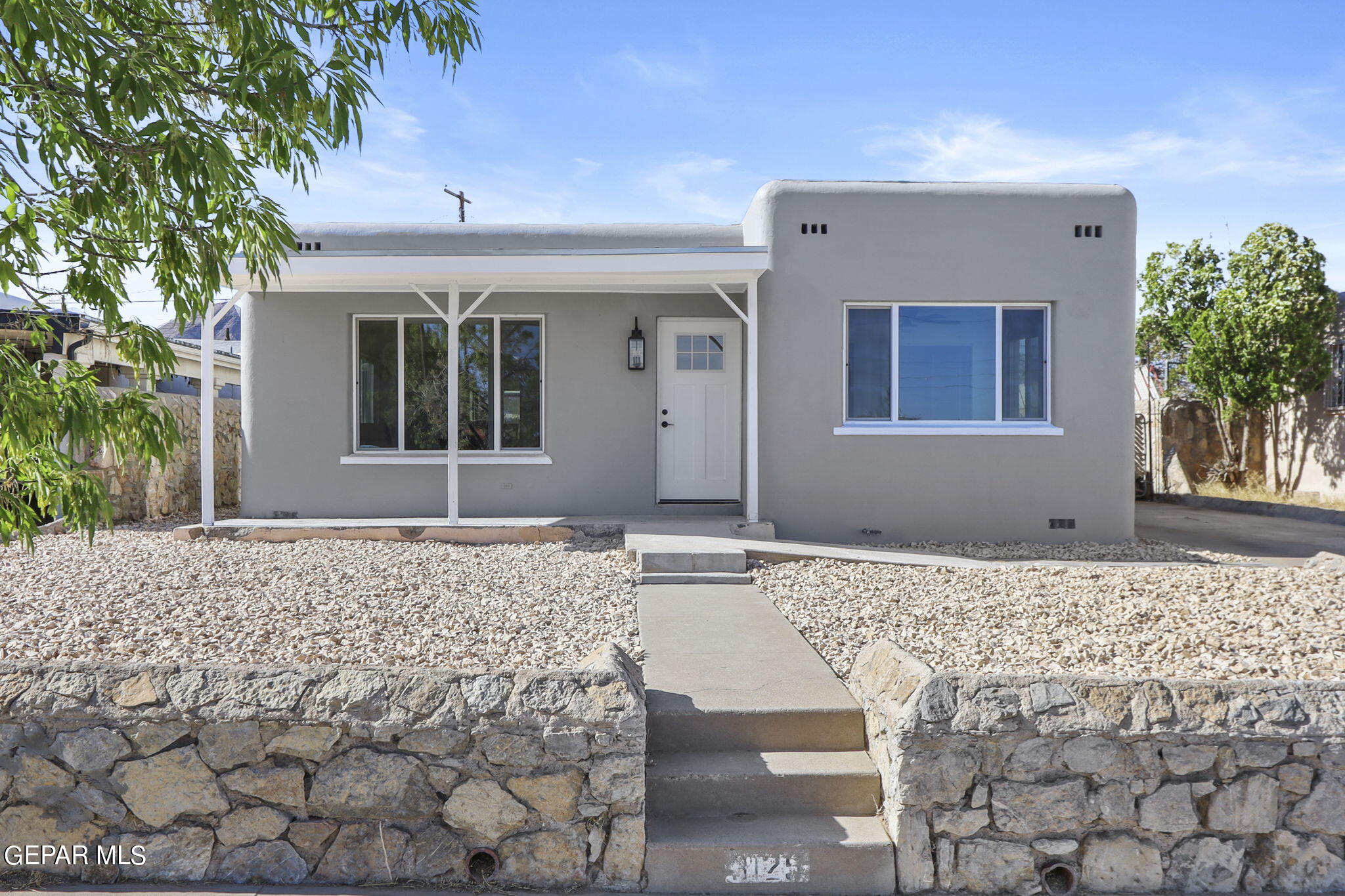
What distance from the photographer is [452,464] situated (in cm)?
830

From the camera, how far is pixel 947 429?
335 inches

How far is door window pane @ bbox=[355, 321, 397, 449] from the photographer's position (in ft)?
30.5

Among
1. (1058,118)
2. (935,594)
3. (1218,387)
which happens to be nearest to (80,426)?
(935,594)

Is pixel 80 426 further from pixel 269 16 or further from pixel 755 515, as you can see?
pixel 755 515

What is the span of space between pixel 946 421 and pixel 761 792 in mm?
6222

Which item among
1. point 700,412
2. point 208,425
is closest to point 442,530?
point 208,425

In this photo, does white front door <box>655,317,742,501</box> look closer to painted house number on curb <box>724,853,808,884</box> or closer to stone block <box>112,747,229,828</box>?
painted house number on curb <box>724,853,808,884</box>

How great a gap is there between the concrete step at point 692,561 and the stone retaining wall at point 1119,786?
3737 mm

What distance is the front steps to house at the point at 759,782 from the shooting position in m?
2.75

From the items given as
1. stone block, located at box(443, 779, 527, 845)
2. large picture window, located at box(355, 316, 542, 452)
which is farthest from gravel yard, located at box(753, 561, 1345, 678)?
large picture window, located at box(355, 316, 542, 452)

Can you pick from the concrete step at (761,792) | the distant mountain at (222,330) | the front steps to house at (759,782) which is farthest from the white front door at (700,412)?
the distant mountain at (222,330)

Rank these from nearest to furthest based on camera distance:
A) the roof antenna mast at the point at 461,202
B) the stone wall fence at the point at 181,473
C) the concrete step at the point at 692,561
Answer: the concrete step at the point at 692,561, the stone wall fence at the point at 181,473, the roof antenna mast at the point at 461,202

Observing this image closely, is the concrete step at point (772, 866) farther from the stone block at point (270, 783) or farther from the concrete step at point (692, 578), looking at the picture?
the concrete step at point (692, 578)
